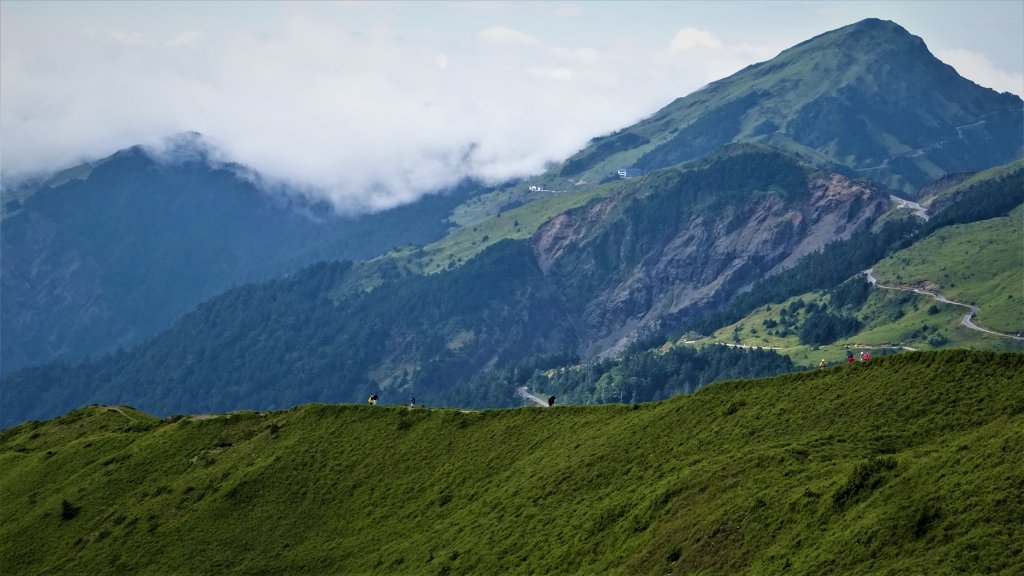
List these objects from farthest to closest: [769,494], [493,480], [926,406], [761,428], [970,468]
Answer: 1. [493,480]
2. [761,428]
3. [926,406]
4. [769,494]
5. [970,468]

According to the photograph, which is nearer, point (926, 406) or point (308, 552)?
point (926, 406)

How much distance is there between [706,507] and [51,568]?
3019 inches

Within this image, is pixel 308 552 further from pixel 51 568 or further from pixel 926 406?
pixel 926 406

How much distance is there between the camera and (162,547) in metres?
123

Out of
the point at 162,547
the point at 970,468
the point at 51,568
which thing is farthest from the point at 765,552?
the point at 51,568

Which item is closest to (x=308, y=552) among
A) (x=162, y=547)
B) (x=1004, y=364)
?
(x=162, y=547)

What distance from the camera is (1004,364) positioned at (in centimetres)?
9775

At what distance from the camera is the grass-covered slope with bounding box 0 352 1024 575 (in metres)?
79.4

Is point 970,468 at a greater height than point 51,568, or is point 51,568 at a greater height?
→ point 970,468

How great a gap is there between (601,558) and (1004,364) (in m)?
38.6

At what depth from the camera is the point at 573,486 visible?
4195 inches

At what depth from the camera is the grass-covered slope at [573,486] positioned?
7938 centimetres

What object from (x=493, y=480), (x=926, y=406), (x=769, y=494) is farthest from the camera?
(x=493, y=480)

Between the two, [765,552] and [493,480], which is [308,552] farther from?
[765,552]
